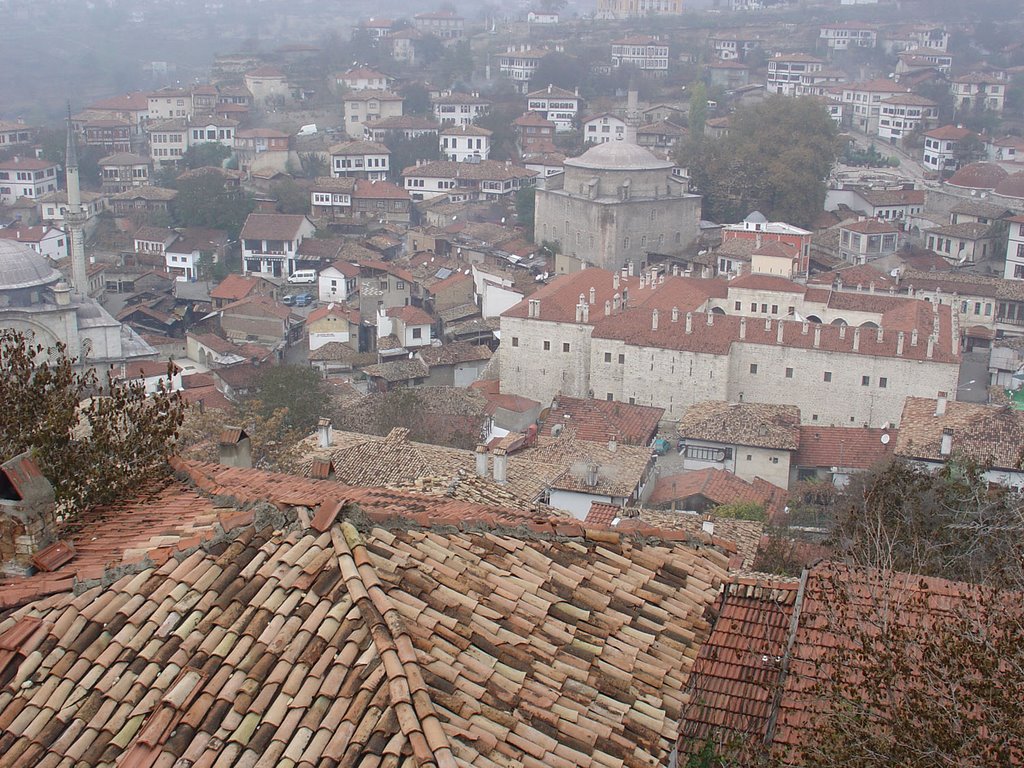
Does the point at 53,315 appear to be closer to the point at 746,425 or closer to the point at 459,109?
the point at 746,425

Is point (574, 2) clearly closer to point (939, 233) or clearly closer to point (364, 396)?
point (939, 233)

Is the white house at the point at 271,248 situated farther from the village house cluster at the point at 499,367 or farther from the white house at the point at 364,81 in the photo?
the white house at the point at 364,81

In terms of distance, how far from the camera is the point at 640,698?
5.18m

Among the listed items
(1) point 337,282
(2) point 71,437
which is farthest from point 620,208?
(2) point 71,437

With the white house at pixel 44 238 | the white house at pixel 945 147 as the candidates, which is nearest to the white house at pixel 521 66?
the white house at pixel 945 147

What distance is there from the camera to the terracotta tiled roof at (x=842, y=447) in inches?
946

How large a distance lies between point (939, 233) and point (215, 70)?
171ft

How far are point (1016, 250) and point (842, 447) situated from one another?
18.1 meters

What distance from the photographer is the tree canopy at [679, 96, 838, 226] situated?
143ft

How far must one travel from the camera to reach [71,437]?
7.52 metres

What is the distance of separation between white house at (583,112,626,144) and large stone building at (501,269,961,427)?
86.7 ft

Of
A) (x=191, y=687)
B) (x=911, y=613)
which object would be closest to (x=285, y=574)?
(x=191, y=687)

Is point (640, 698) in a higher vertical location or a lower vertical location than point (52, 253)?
higher

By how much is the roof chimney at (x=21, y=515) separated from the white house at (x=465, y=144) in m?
51.7
